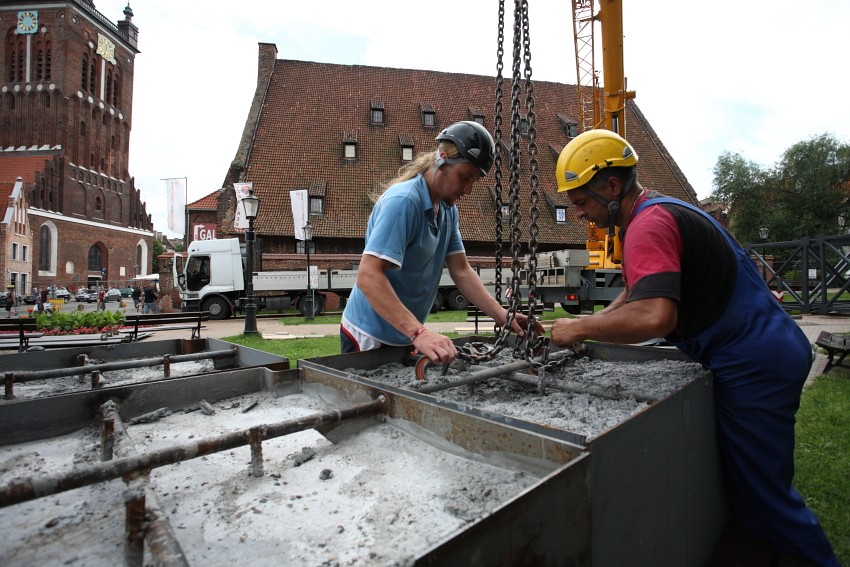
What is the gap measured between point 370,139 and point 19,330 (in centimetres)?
2161

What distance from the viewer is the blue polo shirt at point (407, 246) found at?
7.00 ft

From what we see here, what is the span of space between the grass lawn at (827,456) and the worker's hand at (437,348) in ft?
6.89

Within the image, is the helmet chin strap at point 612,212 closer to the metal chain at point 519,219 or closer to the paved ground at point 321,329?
the metal chain at point 519,219

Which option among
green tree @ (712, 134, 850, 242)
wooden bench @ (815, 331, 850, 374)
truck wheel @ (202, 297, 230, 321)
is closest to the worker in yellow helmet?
wooden bench @ (815, 331, 850, 374)

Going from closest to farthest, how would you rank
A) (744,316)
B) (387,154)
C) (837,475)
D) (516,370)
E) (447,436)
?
1. (447,436)
2. (744,316)
3. (516,370)
4. (837,475)
5. (387,154)

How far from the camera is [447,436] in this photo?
1371mm

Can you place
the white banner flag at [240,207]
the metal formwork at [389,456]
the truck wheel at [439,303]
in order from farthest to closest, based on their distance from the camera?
1. the white banner flag at [240,207]
2. the truck wheel at [439,303]
3. the metal formwork at [389,456]

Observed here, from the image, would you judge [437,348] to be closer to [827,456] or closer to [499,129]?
[499,129]

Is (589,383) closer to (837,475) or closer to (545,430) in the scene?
(545,430)

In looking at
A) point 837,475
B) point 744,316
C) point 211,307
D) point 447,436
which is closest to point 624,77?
point 837,475

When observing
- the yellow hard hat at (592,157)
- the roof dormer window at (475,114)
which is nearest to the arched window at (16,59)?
the roof dormer window at (475,114)

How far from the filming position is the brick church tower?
40.5 meters

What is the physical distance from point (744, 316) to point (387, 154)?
2515 cm

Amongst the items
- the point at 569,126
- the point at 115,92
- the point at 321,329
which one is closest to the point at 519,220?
the point at 321,329
